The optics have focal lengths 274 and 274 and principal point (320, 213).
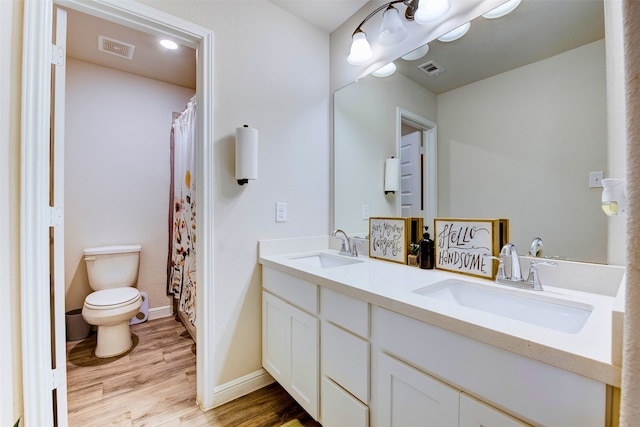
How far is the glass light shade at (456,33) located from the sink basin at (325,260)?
1.26 m

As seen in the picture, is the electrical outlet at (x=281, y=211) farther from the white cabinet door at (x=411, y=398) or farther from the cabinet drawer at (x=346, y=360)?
the white cabinet door at (x=411, y=398)

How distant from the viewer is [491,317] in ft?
2.53

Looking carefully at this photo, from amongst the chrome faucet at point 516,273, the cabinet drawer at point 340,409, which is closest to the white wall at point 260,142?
the cabinet drawer at point 340,409

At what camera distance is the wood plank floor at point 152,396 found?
147cm

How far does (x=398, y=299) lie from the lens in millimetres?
933

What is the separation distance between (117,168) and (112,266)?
2.97 feet

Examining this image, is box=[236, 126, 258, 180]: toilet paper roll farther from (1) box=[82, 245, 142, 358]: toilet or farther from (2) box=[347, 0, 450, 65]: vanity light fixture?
(1) box=[82, 245, 142, 358]: toilet

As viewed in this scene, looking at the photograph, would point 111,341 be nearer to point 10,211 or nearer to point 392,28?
point 10,211

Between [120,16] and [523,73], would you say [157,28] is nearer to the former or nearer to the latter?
[120,16]

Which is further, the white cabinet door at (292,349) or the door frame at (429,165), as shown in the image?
the door frame at (429,165)

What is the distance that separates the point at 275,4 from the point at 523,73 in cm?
152

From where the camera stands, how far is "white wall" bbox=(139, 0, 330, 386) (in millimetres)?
1600

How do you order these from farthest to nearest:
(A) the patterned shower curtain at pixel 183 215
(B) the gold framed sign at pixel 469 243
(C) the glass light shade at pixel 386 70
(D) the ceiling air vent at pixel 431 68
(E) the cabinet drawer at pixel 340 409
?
(A) the patterned shower curtain at pixel 183 215 → (C) the glass light shade at pixel 386 70 → (D) the ceiling air vent at pixel 431 68 → (B) the gold framed sign at pixel 469 243 → (E) the cabinet drawer at pixel 340 409

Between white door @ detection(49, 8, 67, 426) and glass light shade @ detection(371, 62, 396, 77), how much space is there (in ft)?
5.31
